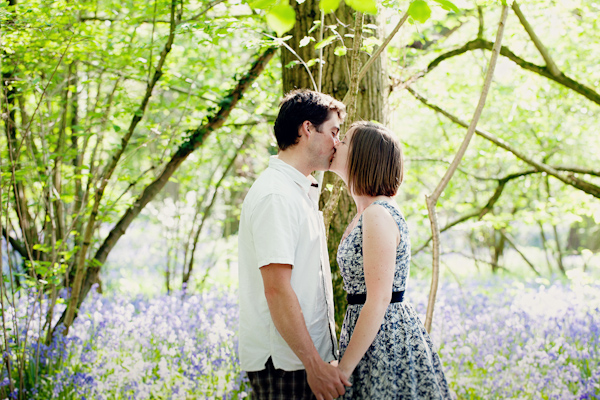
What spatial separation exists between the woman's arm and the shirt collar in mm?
309

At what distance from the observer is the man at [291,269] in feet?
5.18

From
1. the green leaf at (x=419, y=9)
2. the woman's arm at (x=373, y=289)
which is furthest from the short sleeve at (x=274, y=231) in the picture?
the green leaf at (x=419, y=9)

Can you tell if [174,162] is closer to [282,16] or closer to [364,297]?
[364,297]

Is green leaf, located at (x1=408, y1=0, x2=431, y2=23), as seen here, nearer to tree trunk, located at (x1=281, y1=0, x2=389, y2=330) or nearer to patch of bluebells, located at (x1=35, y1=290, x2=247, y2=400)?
tree trunk, located at (x1=281, y1=0, x2=389, y2=330)

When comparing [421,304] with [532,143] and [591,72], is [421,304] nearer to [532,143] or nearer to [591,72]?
[591,72]

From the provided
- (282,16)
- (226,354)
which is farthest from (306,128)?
(226,354)

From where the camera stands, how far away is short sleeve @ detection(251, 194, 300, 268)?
1.57m

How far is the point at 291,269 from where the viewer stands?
5.24 ft

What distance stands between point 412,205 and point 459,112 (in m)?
1.84

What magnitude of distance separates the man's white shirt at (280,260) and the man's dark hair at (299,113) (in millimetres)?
105

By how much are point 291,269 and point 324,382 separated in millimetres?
394

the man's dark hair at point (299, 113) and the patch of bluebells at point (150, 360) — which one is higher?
the man's dark hair at point (299, 113)

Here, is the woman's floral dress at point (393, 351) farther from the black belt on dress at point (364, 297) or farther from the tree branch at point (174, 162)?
the tree branch at point (174, 162)

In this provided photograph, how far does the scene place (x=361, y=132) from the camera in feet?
6.13
